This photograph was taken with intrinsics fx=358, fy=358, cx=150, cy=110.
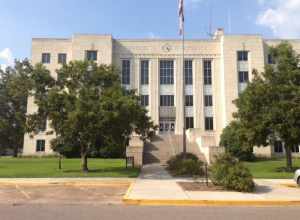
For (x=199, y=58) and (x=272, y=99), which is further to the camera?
(x=199, y=58)

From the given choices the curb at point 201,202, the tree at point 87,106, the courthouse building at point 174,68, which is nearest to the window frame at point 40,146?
the courthouse building at point 174,68

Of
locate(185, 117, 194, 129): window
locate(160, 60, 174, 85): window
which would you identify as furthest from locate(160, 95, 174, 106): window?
locate(185, 117, 194, 129): window

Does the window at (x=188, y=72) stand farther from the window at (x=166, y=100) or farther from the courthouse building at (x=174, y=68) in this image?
the window at (x=166, y=100)

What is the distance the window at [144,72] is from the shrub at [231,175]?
34.5 m

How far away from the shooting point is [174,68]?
4984 cm

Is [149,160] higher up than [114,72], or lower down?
lower down

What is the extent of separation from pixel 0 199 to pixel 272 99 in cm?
1804

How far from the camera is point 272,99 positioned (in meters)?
24.0

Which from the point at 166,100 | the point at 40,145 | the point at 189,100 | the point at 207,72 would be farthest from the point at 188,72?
the point at 40,145

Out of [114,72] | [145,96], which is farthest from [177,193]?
[145,96]

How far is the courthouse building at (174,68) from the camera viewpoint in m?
48.4

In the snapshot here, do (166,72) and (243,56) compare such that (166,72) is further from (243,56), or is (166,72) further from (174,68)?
(243,56)

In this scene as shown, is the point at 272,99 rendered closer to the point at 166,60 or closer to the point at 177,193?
the point at 177,193

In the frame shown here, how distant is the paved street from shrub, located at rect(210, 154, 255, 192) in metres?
3.10
